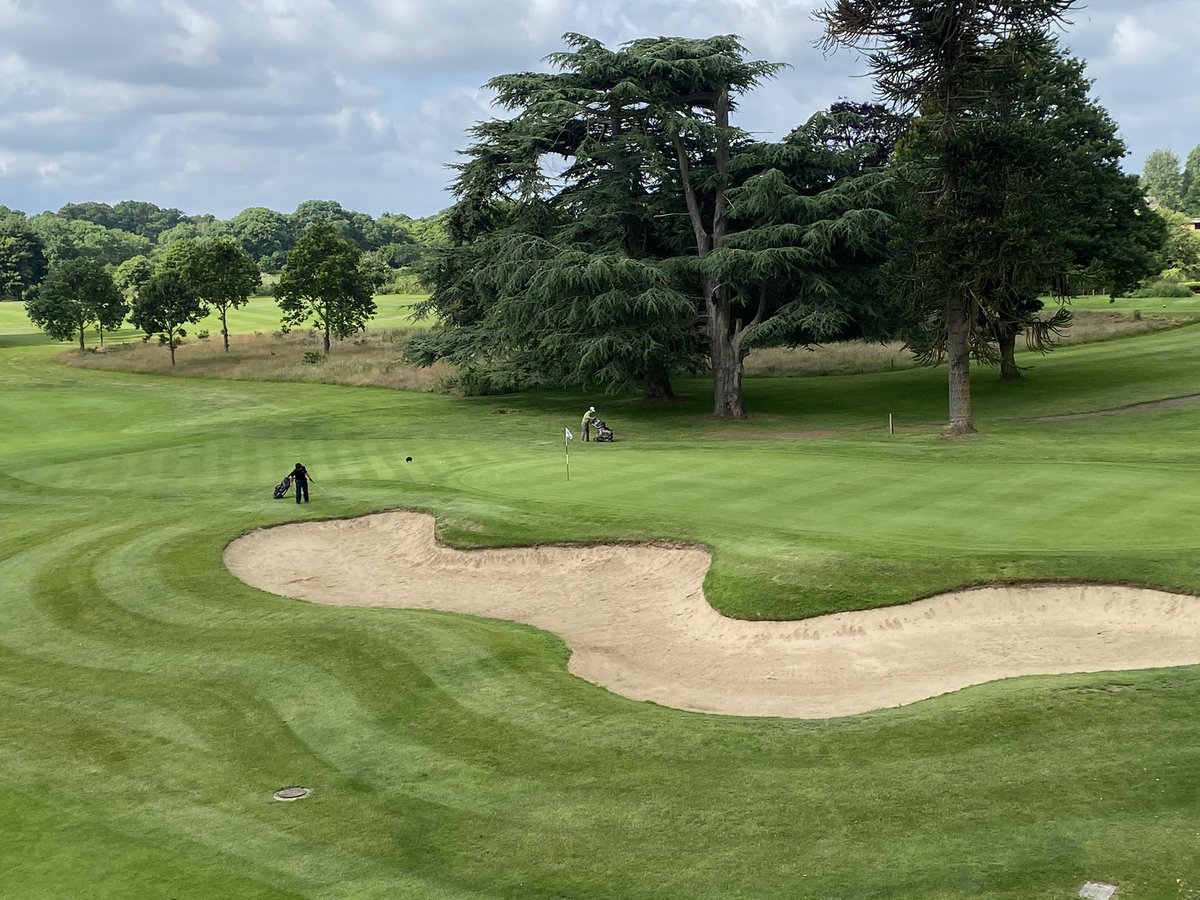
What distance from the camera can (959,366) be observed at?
39562 mm

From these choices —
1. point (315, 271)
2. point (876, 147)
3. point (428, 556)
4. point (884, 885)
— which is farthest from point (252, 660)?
point (315, 271)

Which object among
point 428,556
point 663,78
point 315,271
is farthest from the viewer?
point 315,271

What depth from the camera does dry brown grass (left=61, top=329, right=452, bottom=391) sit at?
71.2 m

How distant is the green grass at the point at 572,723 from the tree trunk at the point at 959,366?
698 cm

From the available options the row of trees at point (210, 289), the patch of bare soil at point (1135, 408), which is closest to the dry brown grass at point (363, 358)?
the row of trees at point (210, 289)

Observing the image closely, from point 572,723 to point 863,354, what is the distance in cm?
5947

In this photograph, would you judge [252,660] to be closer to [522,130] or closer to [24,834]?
[24,834]

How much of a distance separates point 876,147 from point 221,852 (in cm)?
4886

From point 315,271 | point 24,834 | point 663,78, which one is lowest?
point 24,834

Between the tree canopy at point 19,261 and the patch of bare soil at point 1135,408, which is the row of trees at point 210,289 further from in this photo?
the patch of bare soil at point 1135,408

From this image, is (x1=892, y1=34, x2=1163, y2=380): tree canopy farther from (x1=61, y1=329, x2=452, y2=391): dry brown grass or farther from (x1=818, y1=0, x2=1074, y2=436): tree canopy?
(x1=61, y1=329, x2=452, y2=391): dry brown grass

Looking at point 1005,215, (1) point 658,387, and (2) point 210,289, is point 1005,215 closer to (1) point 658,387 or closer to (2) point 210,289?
(1) point 658,387

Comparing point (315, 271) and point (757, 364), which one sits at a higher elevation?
point (315, 271)

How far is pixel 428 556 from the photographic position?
23594mm
